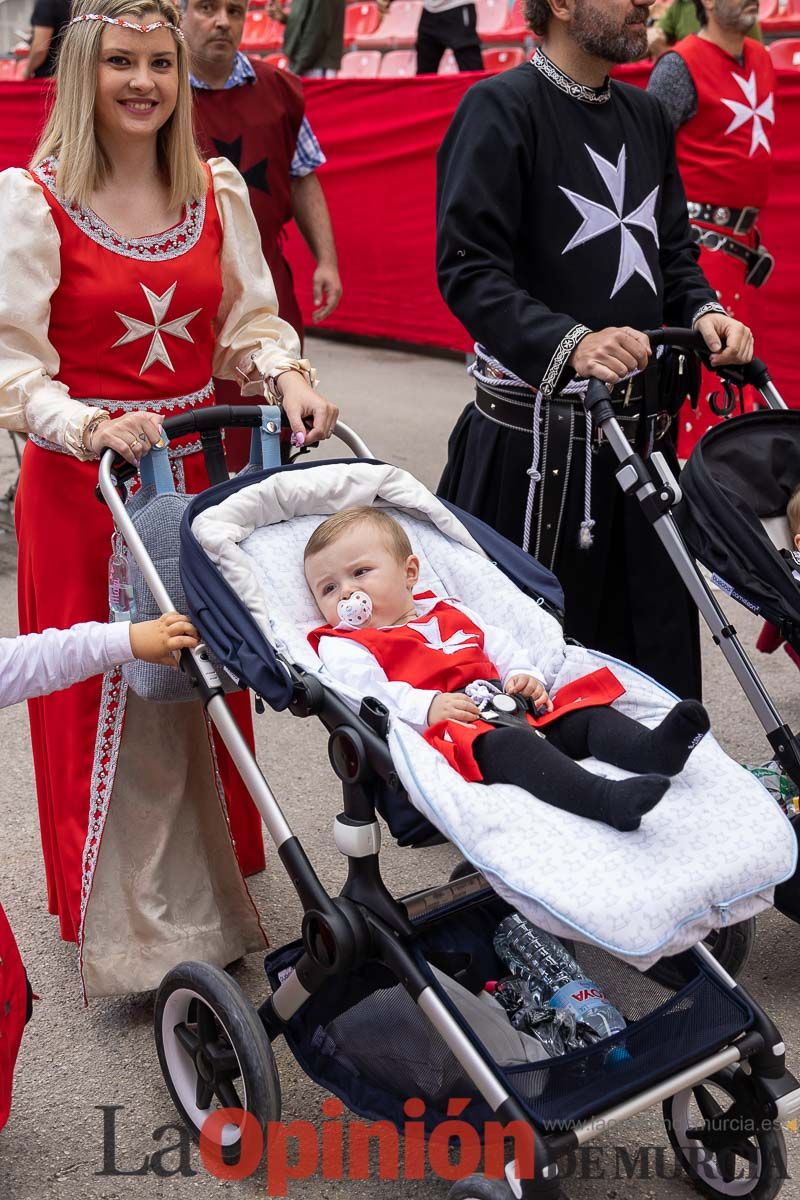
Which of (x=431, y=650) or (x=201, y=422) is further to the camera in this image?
(x=201, y=422)

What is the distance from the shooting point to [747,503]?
9.27 ft

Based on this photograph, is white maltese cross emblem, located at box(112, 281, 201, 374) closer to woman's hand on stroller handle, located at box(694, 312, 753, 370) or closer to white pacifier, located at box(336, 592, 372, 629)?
white pacifier, located at box(336, 592, 372, 629)

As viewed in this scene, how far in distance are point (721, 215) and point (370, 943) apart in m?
4.20

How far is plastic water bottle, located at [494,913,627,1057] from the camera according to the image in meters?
2.23

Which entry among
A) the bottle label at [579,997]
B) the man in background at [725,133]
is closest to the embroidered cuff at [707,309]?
the bottle label at [579,997]

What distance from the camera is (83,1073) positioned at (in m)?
2.62

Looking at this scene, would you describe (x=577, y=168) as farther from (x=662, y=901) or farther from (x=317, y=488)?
(x=662, y=901)

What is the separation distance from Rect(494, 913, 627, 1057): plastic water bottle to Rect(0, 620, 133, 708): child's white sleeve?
87 cm

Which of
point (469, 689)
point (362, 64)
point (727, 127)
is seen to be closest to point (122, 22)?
point (469, 689)

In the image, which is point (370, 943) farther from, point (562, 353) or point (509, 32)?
point (509, 32)

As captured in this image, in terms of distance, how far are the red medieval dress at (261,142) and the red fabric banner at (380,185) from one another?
9.29 feet

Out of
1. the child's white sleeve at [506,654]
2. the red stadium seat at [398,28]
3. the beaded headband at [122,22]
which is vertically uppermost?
the beaded headband at [122,22]

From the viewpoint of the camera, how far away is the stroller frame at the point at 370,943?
193 centimetres

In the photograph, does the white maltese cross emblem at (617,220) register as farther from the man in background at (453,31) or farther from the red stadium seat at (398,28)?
the red stadium seat at (398,28)
